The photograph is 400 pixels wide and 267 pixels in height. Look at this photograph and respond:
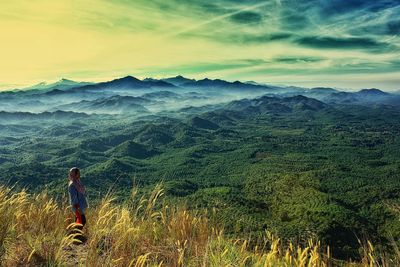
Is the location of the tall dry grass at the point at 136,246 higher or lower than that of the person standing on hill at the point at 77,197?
higher

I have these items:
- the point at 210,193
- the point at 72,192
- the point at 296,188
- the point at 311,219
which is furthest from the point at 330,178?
the point at 72,192

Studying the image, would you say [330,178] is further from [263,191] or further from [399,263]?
[399,263]

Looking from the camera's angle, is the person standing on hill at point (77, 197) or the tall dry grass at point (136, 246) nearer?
the tall dry grass at point (136, 246)

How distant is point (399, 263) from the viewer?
21.5ft

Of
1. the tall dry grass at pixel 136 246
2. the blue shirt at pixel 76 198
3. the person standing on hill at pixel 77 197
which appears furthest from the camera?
the blue shirt at pixel 76 198

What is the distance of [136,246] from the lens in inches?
314

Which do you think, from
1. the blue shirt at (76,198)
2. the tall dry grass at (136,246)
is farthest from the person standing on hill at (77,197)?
the tall dry grass at (136,246)

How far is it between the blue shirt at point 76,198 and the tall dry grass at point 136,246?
476mm

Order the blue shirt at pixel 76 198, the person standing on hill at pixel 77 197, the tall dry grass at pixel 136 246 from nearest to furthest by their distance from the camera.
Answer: the tall dry grass at pixel 136 246
the person standing on hill at pixel 77 197
the blue shirt at pixel 76 198

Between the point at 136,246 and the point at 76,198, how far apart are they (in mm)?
4026

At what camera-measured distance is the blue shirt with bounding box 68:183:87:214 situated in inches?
442

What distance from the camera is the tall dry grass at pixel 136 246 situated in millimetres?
6801

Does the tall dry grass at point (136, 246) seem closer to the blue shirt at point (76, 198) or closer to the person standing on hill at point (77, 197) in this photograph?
the person standing on hill at point (77, 197)

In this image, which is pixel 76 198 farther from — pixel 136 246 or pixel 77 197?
pixel 136 246
